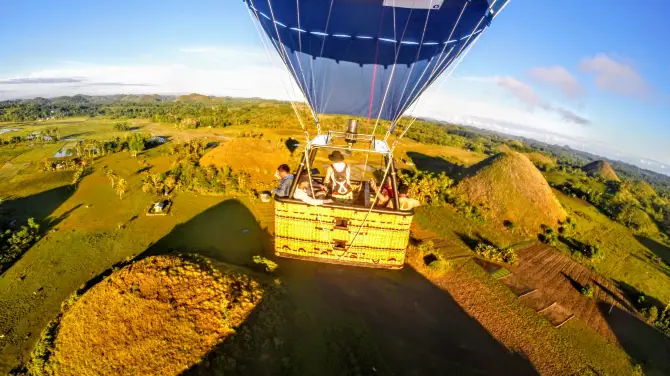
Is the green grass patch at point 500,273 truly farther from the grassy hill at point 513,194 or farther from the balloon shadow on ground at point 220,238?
the balloon shadow on ground at point 220,238

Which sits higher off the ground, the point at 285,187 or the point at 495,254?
the point at 285,187

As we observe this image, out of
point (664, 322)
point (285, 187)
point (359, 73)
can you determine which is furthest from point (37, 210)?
point (664, 322)

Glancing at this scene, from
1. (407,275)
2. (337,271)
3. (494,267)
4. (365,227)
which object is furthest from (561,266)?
(365,227)

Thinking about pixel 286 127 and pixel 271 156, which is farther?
pixel 286 127

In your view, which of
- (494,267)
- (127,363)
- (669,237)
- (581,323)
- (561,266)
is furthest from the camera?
(669,237)

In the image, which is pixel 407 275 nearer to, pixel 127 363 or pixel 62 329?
pixel 127 363

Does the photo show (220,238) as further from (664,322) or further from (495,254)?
(664,322)
